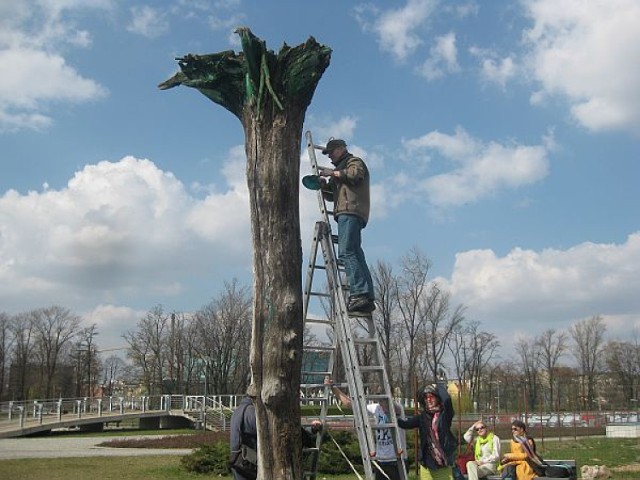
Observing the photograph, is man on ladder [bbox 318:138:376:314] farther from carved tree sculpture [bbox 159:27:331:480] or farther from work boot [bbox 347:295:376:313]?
carved tree sculpture [bbox 159:27:331:480]

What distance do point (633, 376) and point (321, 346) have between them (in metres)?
70.3

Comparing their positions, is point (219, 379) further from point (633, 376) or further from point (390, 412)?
point (390, 412)

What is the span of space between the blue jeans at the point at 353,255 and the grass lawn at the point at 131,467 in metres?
7.79

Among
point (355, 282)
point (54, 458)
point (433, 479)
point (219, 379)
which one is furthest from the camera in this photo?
point (219, 379)

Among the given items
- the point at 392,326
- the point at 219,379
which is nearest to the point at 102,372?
the point at 219,379

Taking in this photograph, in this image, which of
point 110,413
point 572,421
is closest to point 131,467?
point 110,413

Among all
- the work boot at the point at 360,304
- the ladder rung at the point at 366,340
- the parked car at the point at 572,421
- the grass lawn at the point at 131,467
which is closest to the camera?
the ladder rung at the point at 366,340

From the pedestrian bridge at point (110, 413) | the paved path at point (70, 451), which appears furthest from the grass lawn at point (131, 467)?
the pedestrian bridge at point (110, 413)

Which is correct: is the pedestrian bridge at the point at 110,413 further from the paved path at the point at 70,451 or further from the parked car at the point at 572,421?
the parked car at the point at 572,421

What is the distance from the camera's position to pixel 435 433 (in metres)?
6.14

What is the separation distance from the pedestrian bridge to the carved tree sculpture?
28.6 meters

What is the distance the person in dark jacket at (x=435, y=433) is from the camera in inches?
239

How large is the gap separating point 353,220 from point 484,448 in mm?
4261

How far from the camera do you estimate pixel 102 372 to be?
7606 centimetres
